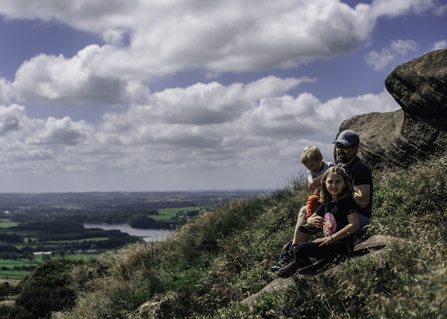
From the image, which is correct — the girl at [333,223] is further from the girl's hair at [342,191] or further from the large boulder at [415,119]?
the large boulder at [415,119]

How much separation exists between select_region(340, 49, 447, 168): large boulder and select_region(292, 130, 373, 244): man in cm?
458

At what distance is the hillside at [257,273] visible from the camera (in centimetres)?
330

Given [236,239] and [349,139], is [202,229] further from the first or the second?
[349,139]

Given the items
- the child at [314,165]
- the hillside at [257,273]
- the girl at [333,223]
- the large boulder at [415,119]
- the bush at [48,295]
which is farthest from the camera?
the bush at [48,295]

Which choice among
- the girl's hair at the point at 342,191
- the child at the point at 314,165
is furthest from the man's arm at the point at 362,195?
the child at the point at 314,165

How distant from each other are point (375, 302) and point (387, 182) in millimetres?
5366

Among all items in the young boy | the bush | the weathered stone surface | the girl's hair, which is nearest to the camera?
the weathered stone surface

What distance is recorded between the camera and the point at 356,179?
507cm

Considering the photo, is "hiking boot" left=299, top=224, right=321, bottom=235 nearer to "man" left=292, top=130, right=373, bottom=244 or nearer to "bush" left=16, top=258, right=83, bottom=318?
"man" left=292, top=130, right=373, bottom=244

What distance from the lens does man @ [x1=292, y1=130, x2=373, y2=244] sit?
497 cm

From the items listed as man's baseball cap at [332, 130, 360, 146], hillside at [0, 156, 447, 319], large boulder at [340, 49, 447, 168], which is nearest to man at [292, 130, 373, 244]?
man's baseball cap at [332, 130, 360, 146]

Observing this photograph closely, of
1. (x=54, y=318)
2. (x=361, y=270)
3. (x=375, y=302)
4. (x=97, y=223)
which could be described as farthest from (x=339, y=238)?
(x=97, y=223)

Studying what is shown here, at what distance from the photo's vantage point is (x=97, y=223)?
103 metres

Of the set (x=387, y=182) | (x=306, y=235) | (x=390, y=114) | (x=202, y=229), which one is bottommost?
(x=202, y=229)
